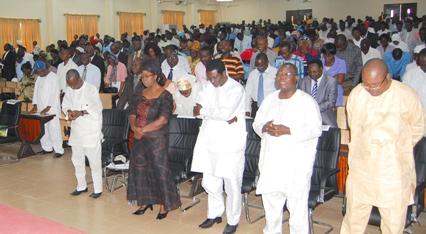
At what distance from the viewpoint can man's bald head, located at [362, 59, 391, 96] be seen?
10.5ft

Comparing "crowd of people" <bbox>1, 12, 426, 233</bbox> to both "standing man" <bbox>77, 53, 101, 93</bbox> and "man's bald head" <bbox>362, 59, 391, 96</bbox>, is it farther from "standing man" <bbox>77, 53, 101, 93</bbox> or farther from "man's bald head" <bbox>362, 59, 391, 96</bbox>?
"standing man" <bbox>77, 53, 101, 93</bbox>

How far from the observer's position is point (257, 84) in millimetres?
6078

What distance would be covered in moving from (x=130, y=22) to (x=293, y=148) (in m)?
18.5

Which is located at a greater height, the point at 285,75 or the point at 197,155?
the point at 285,75

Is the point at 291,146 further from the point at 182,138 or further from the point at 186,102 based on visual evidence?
the point at 186,102

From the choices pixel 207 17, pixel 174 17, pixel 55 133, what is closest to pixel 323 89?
pixel 55 133

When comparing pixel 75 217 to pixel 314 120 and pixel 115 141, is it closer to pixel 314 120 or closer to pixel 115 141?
pixel 115 141

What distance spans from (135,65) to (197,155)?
217 cm

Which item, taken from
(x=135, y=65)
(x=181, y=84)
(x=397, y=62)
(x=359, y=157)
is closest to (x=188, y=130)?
(x=181, y=84)

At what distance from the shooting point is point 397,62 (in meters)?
8.35

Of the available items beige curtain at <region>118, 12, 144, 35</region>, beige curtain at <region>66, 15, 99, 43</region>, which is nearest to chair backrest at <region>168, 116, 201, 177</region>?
beige curtain at <region>66, 15, 99, 43</region>

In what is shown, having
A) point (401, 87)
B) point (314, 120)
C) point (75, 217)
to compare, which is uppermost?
point (401, 87)

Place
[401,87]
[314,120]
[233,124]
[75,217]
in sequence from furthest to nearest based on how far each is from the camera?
[75,217] < [233,124] < [314,120] < [401,87]

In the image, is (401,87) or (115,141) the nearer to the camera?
(401,87)
